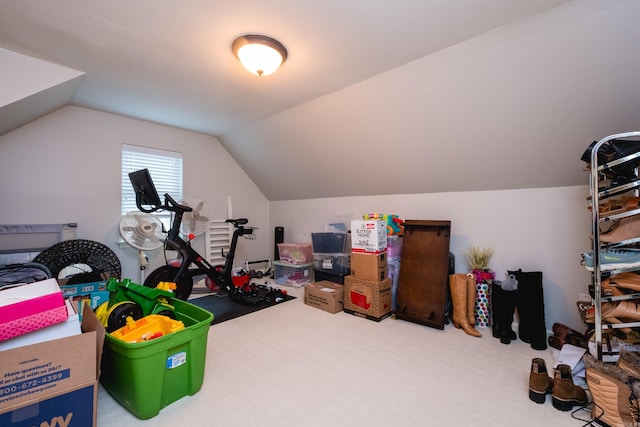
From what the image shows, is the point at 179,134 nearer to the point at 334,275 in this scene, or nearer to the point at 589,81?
the point at 334,275

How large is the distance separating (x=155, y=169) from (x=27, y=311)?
2981mm

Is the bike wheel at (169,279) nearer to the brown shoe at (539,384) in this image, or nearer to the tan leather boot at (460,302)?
the tan leather boot at (460,302)

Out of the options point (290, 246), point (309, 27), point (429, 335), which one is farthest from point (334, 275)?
point (309, 27)

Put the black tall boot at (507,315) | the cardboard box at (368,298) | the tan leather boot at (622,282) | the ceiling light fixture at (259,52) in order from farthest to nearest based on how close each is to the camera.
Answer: the cardboard box at (368,298), the black tall boot at (507,315), the ceiling light fixture at (259,52), the tan leather boot at (622,282)

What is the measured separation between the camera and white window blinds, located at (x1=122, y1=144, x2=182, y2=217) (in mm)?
3633

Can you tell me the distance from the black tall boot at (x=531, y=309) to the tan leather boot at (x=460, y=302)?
399mm

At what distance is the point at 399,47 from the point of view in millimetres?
2107

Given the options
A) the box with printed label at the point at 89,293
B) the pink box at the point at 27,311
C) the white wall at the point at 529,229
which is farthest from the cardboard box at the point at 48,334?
the white wall at the point at 529,229

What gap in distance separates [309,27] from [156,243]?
9.24ft

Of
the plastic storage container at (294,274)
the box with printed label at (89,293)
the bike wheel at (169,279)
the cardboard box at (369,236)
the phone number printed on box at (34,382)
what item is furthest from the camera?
the plastic storage container at (294,274)

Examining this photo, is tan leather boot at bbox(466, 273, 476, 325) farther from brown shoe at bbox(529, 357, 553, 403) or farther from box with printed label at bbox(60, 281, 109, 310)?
box with printed label at bbox(60, 281, 109, 310)

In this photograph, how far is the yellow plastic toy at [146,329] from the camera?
5.41 feet

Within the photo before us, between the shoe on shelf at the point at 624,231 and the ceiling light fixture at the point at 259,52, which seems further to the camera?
the ceiling light fixture at the point at 259,52

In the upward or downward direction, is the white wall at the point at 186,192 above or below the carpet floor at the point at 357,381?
above
